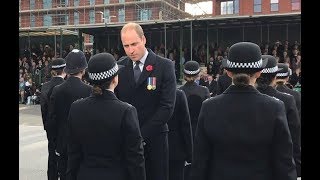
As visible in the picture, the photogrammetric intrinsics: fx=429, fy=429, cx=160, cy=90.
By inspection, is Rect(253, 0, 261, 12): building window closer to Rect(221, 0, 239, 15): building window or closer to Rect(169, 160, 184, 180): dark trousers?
Rect(221, 0, 239, 15): building window

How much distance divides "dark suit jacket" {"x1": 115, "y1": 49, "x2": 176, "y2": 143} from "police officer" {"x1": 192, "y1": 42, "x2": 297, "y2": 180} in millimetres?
978

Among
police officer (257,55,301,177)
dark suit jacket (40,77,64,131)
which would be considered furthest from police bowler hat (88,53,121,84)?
dark suit jacket (40,77,64,131)

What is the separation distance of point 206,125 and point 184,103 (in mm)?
2266

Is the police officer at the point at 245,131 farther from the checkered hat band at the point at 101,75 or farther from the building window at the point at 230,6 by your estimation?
the building window at the point at 230,6

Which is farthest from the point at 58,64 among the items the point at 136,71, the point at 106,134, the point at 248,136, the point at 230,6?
the point at 230,6

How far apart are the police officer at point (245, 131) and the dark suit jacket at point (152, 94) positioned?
38.5 inches

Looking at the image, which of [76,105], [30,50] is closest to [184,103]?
[76,105]

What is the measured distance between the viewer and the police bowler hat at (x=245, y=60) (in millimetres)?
3096

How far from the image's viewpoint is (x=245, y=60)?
3094 mm

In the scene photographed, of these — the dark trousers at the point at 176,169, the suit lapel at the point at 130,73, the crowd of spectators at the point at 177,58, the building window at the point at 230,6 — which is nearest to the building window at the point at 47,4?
the building window at the point at 230,6

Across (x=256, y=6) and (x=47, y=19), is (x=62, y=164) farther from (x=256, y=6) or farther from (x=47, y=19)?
(x=47, y=19)

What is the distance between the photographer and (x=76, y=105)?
358 cm

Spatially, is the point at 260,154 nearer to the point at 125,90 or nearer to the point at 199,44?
the point at 125,90

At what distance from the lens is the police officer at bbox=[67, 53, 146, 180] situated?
3.36 meters
